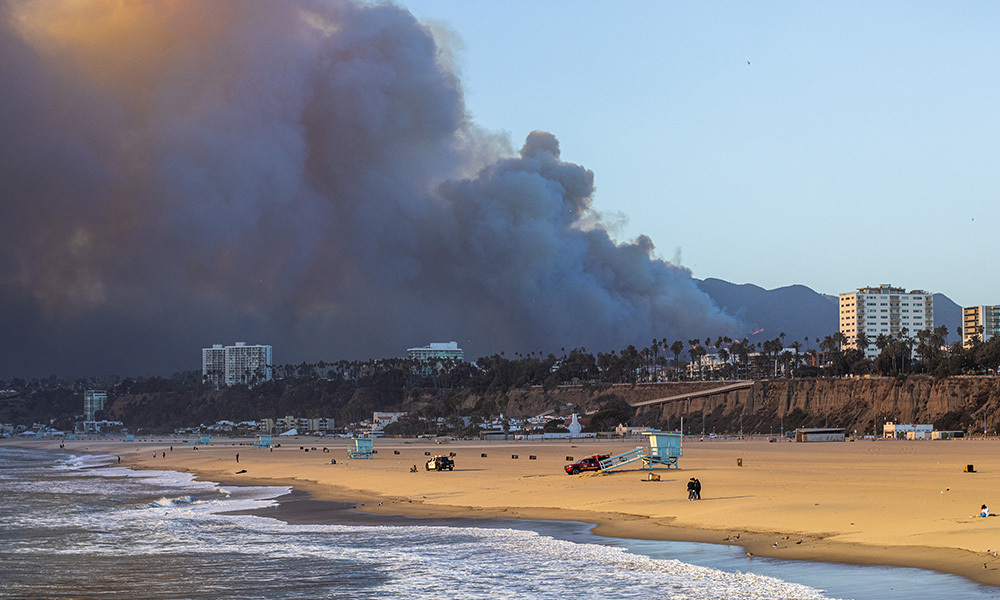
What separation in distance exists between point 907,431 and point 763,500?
306 ft

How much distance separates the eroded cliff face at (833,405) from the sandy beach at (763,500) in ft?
205

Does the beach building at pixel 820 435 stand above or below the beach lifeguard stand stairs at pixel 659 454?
below

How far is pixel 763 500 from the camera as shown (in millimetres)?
33469

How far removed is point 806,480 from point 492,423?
143300mm

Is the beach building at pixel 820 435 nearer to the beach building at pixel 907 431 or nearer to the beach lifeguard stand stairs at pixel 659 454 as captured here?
the beach building at pixel 907 431

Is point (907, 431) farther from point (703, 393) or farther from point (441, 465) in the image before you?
point (441, 465)

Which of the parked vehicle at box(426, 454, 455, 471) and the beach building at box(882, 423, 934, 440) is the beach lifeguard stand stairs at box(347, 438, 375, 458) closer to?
the parked vehicle at box(426, 454, 455, 471)

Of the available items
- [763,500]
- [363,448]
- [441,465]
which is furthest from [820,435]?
[763,500]

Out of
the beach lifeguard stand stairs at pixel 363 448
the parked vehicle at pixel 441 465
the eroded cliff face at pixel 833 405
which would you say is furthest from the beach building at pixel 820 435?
the parked vehicle at pixel 441 465

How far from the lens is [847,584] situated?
1927cm

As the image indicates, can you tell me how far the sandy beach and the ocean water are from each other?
185cm

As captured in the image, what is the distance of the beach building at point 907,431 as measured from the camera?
113m

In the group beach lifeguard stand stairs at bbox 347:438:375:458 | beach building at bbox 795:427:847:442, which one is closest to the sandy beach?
beach lifeguard stand stairs at bbox 347:438:375:458

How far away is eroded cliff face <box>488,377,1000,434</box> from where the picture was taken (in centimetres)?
12662
